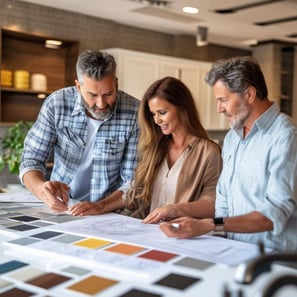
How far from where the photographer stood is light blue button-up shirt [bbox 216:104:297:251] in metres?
1.40

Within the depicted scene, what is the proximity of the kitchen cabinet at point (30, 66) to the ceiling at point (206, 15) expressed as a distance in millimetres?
423

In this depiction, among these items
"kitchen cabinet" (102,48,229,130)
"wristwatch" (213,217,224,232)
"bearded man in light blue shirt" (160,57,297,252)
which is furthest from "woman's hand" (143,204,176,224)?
"kitchen cabinet" (102,48,229,130)

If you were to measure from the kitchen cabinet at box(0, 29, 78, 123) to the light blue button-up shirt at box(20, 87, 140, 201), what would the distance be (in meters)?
2.32

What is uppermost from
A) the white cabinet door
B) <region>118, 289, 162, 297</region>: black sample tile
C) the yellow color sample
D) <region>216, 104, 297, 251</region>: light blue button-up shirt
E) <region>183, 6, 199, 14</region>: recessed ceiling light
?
<region>183, 6, 199, 14</region>: recessed ceiling light

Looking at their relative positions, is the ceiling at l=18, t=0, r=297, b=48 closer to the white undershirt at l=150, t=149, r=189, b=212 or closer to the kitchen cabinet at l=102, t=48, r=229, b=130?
the kitchen cabinet at l=102, t=48, r=229, b=130

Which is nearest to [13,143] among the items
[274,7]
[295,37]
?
[274,7]

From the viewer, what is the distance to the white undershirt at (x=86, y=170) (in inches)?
84.3

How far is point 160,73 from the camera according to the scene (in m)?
5.38

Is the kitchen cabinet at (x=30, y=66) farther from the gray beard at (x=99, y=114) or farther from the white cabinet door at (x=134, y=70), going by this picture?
the gray beard at (x=99, y=114)

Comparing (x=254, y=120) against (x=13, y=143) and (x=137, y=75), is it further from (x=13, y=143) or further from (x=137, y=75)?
(x=137, y=75)

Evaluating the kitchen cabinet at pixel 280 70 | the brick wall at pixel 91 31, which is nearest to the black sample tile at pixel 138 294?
the brick wall at pixel 91 31

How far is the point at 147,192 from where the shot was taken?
199 centimetres

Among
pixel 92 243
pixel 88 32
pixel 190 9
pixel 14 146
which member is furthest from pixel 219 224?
pixel 88 32

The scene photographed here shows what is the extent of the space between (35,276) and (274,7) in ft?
13.0
